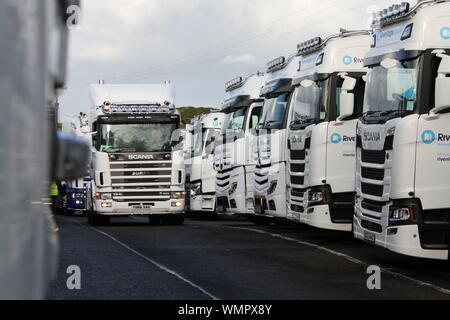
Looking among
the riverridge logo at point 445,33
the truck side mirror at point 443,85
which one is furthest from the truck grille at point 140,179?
the truck side mirror at point 443,85

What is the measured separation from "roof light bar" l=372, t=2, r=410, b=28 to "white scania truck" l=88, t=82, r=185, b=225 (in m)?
12.3

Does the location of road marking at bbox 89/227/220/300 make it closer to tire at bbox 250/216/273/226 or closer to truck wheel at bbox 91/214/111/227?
tire at bbox 250/216/273/226

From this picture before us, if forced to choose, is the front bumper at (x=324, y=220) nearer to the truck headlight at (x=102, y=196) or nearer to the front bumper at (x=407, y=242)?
the front bumper at (x=407, y=242)

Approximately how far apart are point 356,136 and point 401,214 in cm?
220

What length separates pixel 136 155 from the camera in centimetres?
2550

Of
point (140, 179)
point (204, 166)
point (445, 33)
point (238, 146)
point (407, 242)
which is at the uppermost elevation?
→ point (445, 33)

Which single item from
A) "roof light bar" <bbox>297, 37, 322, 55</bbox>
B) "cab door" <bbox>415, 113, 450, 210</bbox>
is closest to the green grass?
"roof light bar" <bbox>297, 37, 322, 55</bbox>

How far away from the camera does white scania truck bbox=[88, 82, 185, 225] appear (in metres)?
25.3

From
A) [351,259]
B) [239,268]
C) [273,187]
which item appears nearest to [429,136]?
[239,268]

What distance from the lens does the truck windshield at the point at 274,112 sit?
19688 mm

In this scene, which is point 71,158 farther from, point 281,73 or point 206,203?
point 206,203

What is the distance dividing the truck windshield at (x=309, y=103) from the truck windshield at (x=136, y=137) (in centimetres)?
782

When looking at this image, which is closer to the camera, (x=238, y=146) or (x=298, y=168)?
(x=298, y=168)
